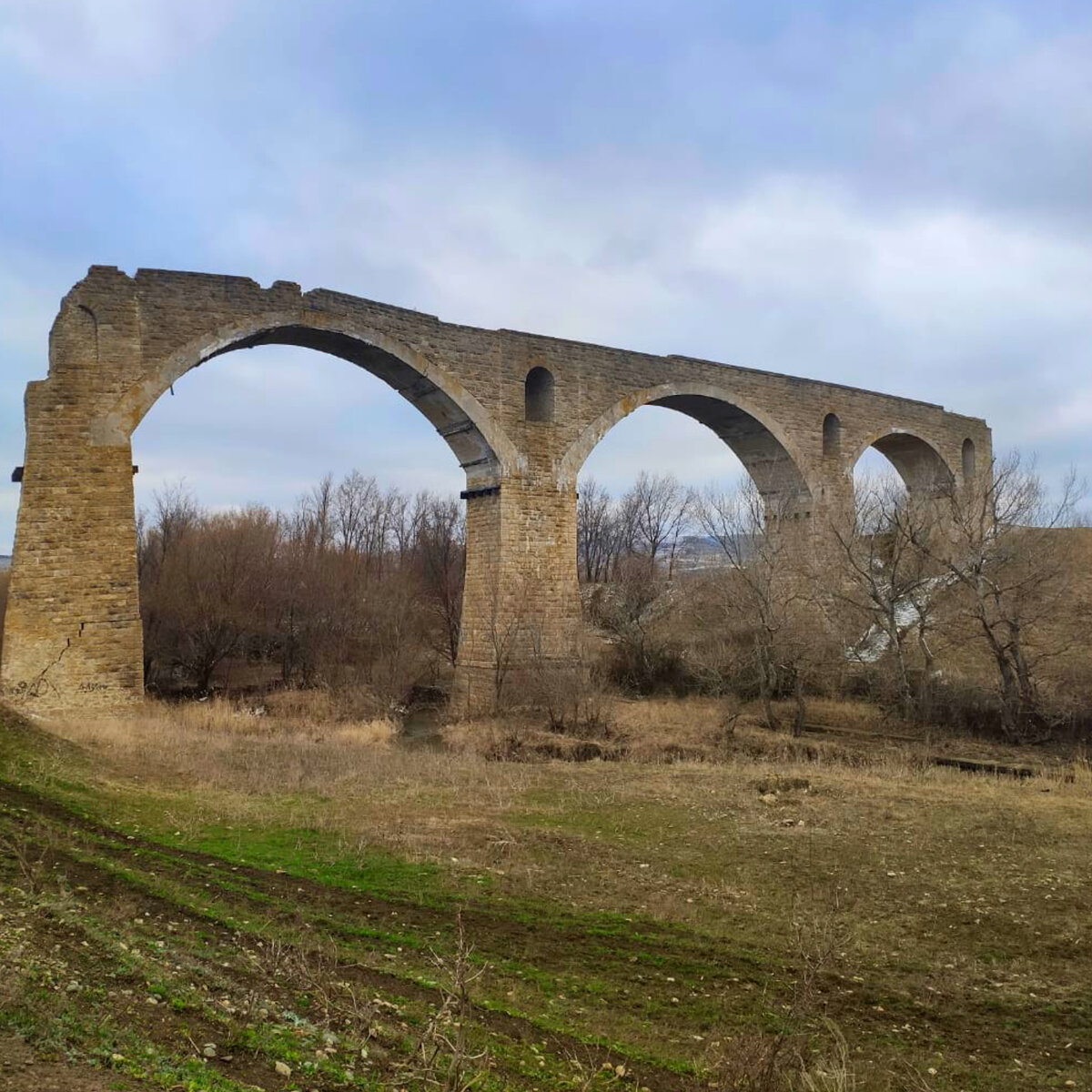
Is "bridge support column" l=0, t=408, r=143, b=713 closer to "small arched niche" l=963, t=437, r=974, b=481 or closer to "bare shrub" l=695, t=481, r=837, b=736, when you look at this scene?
"bare shrub" l=695, t=481, r=837, b=736

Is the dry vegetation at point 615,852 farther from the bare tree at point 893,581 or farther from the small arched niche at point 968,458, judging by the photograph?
the small arched niche at point 968,458

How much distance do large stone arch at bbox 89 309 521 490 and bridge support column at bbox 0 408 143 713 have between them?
2.00 ft

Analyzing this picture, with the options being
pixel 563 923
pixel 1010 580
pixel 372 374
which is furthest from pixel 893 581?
pixel 563 923

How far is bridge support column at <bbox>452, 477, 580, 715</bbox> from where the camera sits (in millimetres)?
16141

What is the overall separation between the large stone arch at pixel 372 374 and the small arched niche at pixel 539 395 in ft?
3.75

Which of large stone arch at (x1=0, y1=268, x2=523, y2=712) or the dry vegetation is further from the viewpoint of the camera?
large stone arch at (x1=0, y1=268, x2=523, y2=712)

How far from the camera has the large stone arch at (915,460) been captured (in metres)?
23.9

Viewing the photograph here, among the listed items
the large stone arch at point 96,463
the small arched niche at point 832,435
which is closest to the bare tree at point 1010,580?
the small arched niche at point 832,435

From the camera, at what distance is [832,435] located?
22.2 meters

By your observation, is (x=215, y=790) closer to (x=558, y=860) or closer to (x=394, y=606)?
(x=558, y=860)

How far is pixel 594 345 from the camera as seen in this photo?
17938mm

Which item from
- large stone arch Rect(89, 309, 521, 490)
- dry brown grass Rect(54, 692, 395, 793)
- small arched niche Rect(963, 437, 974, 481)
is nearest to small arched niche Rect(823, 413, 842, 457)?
small arched niche Rect(963, 437, 974, 481)

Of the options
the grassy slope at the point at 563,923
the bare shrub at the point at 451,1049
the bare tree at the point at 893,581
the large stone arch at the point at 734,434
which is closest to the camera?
the bare shrub at the point at 451,1049

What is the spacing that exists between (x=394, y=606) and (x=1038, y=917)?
16607 millimetres
